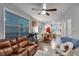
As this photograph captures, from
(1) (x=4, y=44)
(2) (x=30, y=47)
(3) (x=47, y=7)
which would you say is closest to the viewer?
(1) (x=4, y=44)

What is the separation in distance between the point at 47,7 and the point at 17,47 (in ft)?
2.96

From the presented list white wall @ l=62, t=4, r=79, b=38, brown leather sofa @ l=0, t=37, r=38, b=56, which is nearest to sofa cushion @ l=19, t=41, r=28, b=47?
brown leather sofa @ l=0, t=37, r=38, b=56

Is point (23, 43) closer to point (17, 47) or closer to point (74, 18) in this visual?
point (17, 47)

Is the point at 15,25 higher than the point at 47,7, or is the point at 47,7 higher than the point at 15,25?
the point at 47,7

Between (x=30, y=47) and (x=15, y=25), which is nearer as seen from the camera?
(x=15, y=25)

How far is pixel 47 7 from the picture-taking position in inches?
97.4

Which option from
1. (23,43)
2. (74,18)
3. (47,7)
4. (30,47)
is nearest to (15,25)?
(23,43)

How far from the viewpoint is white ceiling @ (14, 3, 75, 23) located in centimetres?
245

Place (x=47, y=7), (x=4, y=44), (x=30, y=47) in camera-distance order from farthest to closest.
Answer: (x=30, y=47) → (x=47, y=7) → (x=4, y=44)

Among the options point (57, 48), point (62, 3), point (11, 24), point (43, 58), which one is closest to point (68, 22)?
point (62, 3)

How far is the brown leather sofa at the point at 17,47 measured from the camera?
236 centimetres

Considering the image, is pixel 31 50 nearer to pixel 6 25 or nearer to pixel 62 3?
pixel 6 25

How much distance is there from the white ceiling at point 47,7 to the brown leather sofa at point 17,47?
→ 497 mm

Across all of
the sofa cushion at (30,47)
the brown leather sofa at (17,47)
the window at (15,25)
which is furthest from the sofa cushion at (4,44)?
the sofa cushion at (30,47)
